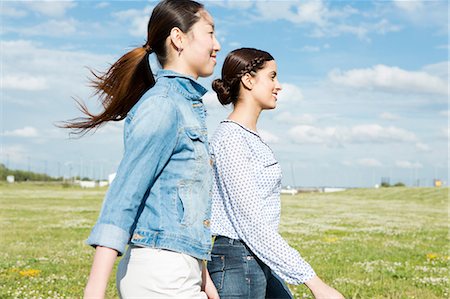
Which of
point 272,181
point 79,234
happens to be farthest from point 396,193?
point 272,181

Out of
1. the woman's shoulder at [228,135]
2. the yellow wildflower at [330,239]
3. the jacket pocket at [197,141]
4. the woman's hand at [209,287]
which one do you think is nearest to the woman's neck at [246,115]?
the woman's shoulder at [228,135]

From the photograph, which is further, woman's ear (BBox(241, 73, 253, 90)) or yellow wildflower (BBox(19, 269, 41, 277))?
yellow wildflower (BBox(19, 269, 41, 277))

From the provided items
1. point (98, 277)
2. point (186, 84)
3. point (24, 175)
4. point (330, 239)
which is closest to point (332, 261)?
point (330, 239)

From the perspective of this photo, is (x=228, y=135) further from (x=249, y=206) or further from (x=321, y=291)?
(x=321, y=291)

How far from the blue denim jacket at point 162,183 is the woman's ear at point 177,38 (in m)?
0.21

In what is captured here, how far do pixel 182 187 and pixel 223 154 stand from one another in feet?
3.63

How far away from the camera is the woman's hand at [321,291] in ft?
12.6

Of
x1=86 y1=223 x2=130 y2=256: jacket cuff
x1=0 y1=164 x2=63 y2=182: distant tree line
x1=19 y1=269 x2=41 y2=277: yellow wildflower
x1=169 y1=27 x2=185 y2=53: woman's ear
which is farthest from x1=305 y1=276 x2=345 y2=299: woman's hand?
x1=0 y1=164 x2=63 y2=182: distant tree line

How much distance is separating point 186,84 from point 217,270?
1431 millimetres

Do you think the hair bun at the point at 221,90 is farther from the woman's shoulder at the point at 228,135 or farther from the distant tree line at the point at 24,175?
the distant tree line at the point at 24,175

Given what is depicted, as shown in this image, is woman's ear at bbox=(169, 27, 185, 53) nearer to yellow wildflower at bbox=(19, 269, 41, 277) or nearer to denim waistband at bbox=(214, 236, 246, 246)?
denim waistband at bbox=(214, 236, 246, 246)

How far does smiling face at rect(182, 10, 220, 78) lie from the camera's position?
3.69 metres

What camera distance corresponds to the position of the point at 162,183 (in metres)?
3.32

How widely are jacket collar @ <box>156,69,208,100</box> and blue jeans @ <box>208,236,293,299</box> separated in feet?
3.94
